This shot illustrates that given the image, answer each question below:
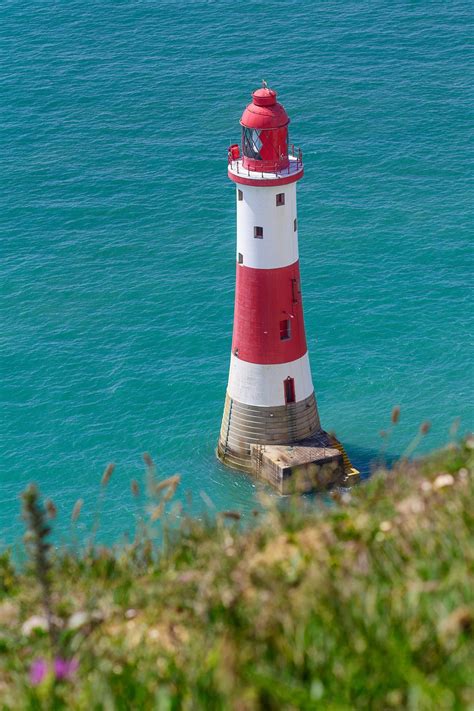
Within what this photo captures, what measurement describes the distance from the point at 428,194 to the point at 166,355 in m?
17.1

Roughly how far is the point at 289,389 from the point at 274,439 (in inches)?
69.1

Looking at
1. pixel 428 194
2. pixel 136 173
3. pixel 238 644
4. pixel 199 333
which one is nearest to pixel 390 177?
pixel 428 194

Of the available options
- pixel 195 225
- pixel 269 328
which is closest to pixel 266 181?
pixel 269 328

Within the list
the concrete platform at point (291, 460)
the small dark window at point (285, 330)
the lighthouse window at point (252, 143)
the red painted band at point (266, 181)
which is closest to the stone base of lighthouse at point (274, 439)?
the concrete platform at point (291, 460)

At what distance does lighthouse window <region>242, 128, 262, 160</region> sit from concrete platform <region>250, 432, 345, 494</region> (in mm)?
8762

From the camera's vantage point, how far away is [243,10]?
256 feet

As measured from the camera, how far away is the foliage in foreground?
8.20 m

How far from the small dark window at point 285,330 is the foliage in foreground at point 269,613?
24.0m

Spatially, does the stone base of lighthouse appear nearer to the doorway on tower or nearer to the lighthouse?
the lighthouse

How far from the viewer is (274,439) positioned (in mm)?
38188

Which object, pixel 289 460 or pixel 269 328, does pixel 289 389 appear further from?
pixel 269 328

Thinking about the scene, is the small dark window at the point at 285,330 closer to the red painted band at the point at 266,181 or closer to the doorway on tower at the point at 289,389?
the doorway on tower at the point at 289,389

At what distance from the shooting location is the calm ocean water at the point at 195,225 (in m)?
40.9

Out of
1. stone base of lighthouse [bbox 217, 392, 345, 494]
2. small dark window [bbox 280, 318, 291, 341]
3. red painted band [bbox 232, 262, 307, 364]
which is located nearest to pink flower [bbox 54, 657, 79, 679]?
red painted band [bbox 232, 262, 307, 364]
